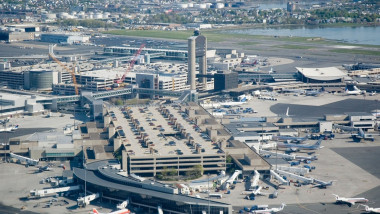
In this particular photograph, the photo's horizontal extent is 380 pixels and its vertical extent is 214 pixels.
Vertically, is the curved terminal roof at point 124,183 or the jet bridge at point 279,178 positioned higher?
the curved terminal roof at point 124,183

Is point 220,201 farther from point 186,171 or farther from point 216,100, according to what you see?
point 216,100

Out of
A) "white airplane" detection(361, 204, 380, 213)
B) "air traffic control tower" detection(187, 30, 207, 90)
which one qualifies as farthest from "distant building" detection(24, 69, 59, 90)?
"white airplane" detection(361, 204, 380, 213)

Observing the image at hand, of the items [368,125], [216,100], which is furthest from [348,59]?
[368,125]

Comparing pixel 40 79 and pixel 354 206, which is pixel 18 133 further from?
pixel 354 206

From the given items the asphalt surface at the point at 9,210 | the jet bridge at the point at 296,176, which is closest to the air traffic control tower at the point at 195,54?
Answer: the jet bridge at the point at 296,176

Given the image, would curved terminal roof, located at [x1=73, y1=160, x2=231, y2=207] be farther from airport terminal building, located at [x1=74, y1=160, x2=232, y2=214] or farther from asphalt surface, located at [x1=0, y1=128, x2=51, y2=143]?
asphalt surface, located at [x1=0, y1=128, x2=51, y2=143]

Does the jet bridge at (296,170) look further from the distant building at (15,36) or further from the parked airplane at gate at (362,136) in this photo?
the distant building at (15,36)
